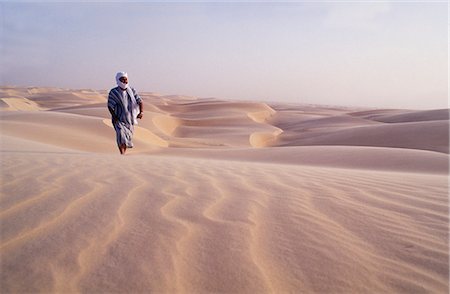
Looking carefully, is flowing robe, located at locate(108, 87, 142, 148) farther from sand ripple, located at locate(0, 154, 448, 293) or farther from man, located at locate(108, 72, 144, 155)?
sand ripple, located at locate(0, 154, 448, 293)

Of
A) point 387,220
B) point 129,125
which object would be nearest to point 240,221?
point 387,220

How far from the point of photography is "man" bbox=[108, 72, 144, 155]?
6680 millimetres

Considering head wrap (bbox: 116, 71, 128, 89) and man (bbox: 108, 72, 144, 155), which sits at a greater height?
head wrap (bbox: 116, 71, 128, 89)

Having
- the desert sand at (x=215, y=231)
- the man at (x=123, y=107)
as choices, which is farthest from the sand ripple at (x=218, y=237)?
the man at (x=123, y=107)

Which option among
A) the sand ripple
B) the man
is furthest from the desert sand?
the man

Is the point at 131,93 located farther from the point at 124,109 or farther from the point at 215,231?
the point at 215,231

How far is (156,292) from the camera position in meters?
1.46

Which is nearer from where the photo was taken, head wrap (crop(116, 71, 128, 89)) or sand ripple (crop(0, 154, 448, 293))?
sand ripple (crop(0, 154, 448, 293))

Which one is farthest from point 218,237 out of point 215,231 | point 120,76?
point 120,76

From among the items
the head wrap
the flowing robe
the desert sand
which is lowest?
the desert sand

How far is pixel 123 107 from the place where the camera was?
684 cm

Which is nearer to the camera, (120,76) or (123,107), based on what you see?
(120,76)

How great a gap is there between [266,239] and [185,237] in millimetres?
480

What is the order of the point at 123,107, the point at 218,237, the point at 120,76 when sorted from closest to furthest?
the point at 218,237 < the point at 120,76 < the point at 123,107
